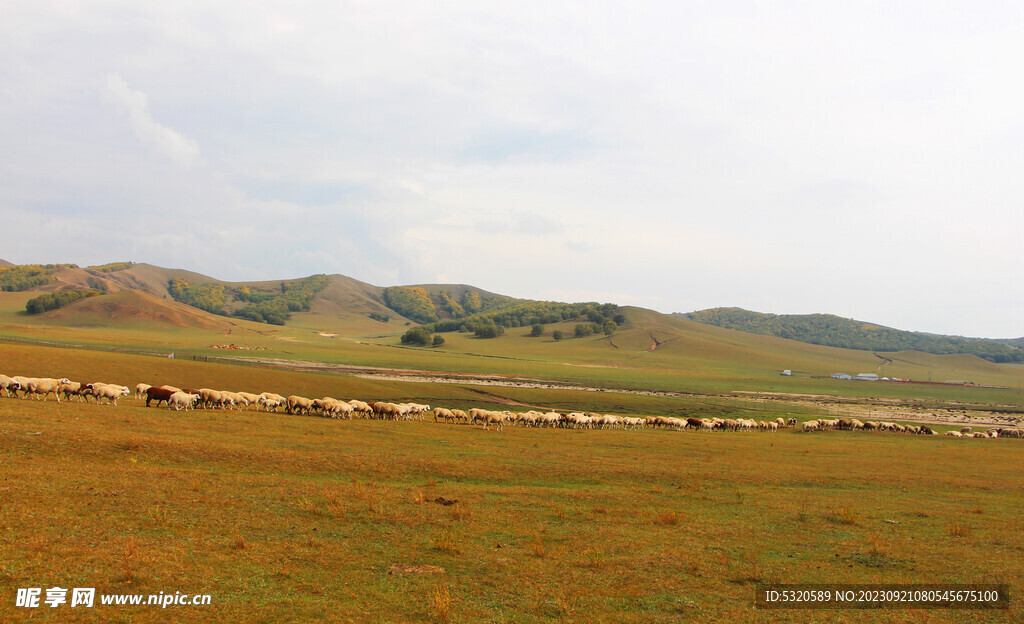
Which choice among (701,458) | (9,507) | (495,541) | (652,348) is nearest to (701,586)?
(495,541)

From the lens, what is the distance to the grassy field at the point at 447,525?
7590mm

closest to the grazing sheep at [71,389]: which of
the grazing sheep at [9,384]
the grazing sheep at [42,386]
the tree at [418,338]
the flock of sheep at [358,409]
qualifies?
the flock of sheep at [358,409]

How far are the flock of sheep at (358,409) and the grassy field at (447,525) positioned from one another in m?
3.92

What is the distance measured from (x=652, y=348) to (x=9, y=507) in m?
140

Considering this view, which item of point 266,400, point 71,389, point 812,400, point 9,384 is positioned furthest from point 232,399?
point 812,400

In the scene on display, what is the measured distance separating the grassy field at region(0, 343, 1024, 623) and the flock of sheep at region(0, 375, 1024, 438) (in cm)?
392

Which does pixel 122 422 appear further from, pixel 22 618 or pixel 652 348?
pixel 652 348

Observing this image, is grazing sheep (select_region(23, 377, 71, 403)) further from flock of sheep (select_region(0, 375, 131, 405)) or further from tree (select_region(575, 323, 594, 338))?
tree (select_region(575, 323, 594, 338))

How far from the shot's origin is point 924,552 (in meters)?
10.9

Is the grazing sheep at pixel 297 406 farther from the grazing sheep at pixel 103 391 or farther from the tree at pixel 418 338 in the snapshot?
the tree at pixel 418 338

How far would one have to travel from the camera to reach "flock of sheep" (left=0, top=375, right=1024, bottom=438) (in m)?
25.8

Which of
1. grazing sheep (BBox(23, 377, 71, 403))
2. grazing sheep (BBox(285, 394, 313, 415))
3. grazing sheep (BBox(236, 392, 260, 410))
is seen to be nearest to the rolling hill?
grazing sheep (BBox(236, 392, 260, 410))

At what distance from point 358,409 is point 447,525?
22.9 meters

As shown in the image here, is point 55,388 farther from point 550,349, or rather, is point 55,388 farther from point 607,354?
point 550,349
